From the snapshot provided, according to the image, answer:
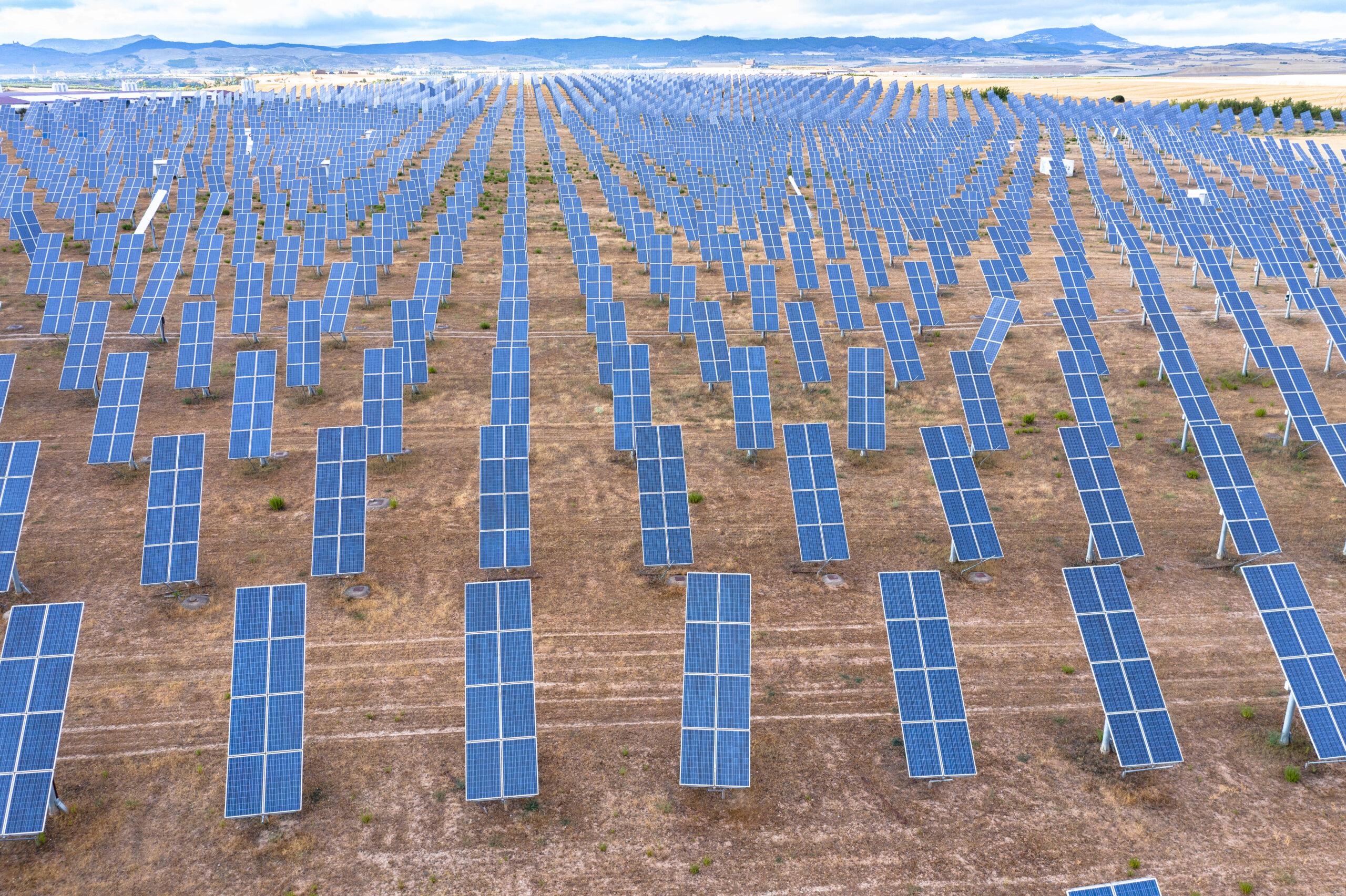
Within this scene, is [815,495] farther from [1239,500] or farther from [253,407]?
[253,407]

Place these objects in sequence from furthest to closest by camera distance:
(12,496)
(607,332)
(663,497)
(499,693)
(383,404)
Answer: (607,332), (383,404), (663,497), (12,496), (499,693)

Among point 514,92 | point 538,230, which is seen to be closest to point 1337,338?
point 538,230

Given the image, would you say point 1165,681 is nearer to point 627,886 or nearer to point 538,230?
point 627,886

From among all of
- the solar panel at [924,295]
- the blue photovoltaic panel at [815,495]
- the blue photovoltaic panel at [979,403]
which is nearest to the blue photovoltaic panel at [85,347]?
the blue photovoltaic panel at [815,495]

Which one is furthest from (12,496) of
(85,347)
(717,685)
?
(717,685)

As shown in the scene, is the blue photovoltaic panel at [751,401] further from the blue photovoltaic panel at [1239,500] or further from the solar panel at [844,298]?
the blue photovoltaic panel at [1239,500]

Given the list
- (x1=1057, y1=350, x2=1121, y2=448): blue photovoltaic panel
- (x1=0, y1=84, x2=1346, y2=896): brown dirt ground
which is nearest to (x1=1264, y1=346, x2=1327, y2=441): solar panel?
(x1=0, y1=84, x2=1346, y2=896): brown dirt ground
